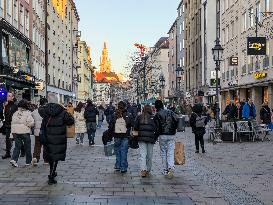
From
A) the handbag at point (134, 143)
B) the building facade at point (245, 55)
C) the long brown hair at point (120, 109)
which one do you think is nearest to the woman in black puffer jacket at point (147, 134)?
the handbag at point (134, 143)

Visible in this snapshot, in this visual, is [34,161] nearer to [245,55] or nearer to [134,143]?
[134,143]

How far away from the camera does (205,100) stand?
2296 inches

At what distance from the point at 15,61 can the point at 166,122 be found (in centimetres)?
2541

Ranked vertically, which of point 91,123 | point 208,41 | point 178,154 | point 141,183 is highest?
point 208,41

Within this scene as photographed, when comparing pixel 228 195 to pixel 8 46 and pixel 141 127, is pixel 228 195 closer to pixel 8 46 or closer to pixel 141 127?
pixel 141 127

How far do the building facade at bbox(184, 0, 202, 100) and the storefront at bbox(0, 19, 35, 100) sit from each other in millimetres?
25350

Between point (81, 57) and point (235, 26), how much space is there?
60.6m

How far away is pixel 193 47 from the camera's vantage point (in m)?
66.5

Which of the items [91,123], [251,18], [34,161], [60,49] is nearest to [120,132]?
[34,161]

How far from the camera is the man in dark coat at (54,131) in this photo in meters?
10.2

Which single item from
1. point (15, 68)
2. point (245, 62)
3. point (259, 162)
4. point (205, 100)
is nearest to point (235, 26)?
point (245, 62)

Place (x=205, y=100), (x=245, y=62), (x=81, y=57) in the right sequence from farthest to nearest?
(x=81, y=57)
(x=205, y=100)
(x=245, y=62)

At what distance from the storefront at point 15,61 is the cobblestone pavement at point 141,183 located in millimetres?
17089

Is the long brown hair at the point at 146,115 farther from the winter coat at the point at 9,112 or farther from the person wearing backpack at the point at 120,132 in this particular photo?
the winter coat at the point at 9,112
